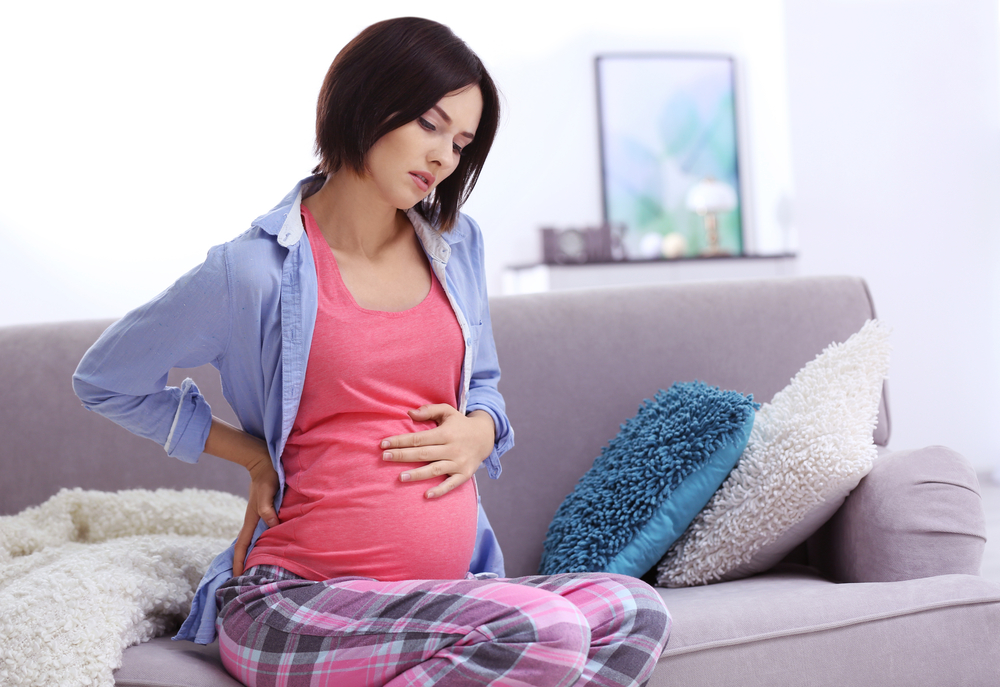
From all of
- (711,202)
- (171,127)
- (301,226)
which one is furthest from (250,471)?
(711,202)

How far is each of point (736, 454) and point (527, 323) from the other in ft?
1.65

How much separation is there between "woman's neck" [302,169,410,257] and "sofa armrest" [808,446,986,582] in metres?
0.90

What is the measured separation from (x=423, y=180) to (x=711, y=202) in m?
3.42

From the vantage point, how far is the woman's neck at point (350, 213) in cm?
120

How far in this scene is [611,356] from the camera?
5.61 ft

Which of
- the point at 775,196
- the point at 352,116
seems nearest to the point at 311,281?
the point at 352,116

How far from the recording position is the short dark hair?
3.55 ft

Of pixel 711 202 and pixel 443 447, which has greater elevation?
pixel 711 202

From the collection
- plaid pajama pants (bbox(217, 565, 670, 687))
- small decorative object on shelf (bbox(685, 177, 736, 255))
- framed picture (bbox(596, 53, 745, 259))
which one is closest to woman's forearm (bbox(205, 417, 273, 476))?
plaid pajama pants (bbox(217, 565, 670, 687))

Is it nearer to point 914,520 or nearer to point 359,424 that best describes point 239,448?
point 359,424

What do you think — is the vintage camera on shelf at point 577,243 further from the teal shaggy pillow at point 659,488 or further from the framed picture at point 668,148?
the teal shaggy pillow at point 659,488

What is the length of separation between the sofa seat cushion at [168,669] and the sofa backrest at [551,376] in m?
0.49

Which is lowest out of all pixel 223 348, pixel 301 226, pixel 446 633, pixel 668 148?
pixel 446 633

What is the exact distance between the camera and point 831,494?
4.51 ft
